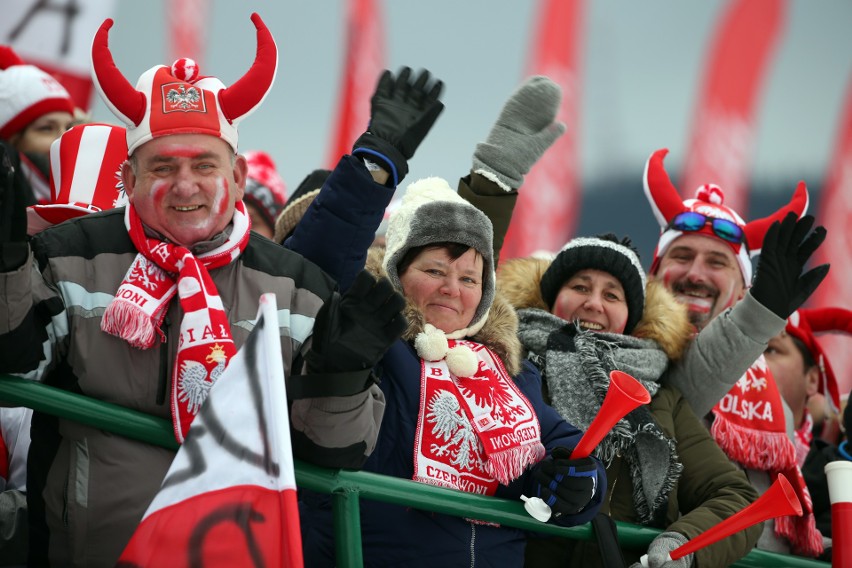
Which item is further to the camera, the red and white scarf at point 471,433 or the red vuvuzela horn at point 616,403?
the red and white scarf at point 471,433

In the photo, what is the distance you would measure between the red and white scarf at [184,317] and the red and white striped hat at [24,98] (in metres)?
1.84

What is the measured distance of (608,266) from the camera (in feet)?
11.2

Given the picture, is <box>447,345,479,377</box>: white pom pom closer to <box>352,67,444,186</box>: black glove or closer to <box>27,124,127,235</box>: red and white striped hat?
<box>352,67,444,186</box>: black glove

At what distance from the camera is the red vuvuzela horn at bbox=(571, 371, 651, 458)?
2.41 metres

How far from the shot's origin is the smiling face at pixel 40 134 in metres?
3.95

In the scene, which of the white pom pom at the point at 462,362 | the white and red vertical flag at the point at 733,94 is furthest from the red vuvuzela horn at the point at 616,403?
the white and red vertical flag at the point at 733,94

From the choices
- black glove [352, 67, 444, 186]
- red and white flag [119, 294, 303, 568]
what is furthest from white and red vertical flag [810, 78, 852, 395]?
red and white flag [119, 294, 303, 568]

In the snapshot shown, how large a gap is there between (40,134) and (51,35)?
110 centimetres

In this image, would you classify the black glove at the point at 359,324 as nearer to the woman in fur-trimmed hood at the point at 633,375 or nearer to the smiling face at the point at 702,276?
the woman in fur-trimmed hood at the point at 633,375

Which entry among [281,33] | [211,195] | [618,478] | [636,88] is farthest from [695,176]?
[211,195]

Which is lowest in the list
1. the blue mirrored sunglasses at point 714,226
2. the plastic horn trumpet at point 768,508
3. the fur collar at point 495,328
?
the plastic horn trumpet at point 768,508

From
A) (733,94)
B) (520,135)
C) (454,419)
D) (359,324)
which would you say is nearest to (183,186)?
(359,324)

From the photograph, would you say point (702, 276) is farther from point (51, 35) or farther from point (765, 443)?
point (51, 35)

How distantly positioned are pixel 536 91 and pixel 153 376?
71.4 inches
